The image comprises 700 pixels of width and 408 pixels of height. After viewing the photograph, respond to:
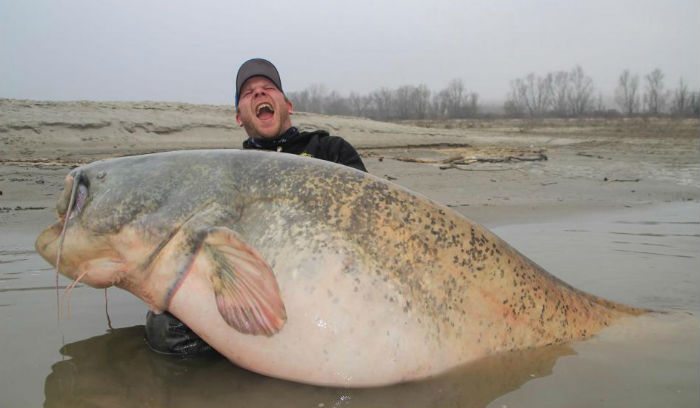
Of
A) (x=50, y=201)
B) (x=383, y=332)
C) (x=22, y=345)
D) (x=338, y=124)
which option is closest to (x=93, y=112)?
(x=338, y=124)

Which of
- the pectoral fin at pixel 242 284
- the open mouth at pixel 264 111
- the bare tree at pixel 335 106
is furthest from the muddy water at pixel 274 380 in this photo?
the bare tree at pixel 335 106

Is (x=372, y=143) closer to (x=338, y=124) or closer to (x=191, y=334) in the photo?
(x=338, y=124)

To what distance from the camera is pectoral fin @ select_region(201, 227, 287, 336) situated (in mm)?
2004

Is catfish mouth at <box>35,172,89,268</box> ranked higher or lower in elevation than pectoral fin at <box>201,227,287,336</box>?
higher

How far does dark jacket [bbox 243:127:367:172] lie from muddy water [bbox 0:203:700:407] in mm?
1348

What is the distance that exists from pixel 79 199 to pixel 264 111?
5.41 feet

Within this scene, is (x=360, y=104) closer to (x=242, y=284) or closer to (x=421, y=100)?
(x=421, y=100)

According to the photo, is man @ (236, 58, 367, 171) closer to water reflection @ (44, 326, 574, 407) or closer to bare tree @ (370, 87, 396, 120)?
water reflection @ (44, 326, 574, 407)

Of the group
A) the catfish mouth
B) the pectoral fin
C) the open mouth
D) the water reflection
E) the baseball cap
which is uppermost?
the baseball cap

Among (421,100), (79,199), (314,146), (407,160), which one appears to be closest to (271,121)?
(314,146)

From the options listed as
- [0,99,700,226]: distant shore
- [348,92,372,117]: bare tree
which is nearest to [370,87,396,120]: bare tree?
[348,92,372,117]: bare tree

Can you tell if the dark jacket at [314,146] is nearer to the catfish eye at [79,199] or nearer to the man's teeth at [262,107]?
the man's teeth at [262,107]

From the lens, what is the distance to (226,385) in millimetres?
2293

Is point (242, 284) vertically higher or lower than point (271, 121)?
lower
